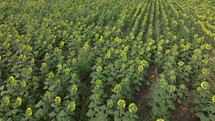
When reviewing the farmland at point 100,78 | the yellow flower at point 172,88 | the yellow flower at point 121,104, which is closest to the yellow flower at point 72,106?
the farmland at point 100,78

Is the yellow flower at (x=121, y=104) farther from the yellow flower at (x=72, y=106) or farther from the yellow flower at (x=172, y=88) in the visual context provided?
the yellow flower at (x=172, y=88)

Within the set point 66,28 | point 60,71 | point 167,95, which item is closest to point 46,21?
point 66,28

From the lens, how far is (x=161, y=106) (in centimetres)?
476

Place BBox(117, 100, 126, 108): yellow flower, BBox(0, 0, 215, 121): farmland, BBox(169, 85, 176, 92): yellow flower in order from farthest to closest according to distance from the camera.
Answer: BBox(169, 85, 176, 92): yellow flower → BBox(0, 0, 215, 121): farmland → BBox(117, 100, 126, 108): yellow flower

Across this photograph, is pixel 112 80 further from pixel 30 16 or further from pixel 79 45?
pixel 30 16

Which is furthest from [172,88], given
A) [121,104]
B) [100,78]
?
[100,78]

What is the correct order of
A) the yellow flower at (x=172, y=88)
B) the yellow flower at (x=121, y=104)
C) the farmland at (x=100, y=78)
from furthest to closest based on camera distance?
the yellow flower at (x=172, y=88) < the farmland at (x=100, y=78) < the yellow flower at (x=121, y=104)

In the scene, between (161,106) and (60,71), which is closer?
(161,106)

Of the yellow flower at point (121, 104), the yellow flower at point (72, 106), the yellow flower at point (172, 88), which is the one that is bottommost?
the yellow flower at point (172, 88)

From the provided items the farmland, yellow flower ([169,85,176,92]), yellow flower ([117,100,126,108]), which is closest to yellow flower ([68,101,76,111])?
the farmland

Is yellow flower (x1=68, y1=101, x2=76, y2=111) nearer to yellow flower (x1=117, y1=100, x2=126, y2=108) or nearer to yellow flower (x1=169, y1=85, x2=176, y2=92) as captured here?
yellow flower (x1=117, y1=100, x2=126, y2=108)

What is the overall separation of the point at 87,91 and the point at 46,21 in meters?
5.21

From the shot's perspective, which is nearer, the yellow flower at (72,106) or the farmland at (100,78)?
the yellow flower at (72,106)

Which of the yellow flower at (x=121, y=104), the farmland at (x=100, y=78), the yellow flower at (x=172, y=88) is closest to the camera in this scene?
the yellow flower at (x=121, y=104)
